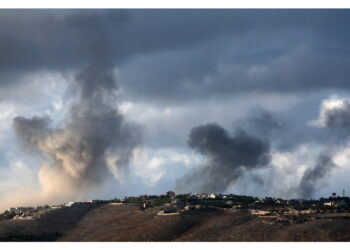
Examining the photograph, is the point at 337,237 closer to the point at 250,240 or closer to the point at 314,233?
the point at 314,233

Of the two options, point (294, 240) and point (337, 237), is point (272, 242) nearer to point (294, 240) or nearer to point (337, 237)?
point (294, 240)

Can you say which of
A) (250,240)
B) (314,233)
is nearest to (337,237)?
(314,233)

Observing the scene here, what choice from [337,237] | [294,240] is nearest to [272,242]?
[294,240]

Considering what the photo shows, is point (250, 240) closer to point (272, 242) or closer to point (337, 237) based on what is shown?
point (272, 242)

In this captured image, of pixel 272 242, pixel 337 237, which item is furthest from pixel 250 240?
pixel 337 237
